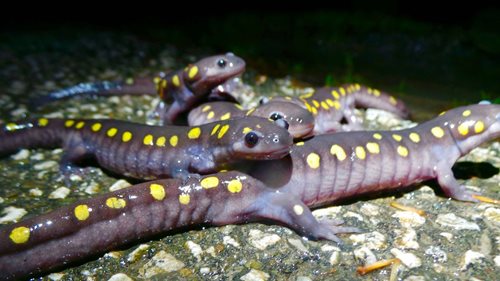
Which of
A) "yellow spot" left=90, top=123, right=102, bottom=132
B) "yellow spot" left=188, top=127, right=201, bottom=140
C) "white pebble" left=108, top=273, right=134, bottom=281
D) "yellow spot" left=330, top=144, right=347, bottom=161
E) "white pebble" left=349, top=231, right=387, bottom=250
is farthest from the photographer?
"yellow spot" left=90, top=123, right=102, bottom=132

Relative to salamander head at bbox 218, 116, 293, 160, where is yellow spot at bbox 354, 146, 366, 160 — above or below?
below

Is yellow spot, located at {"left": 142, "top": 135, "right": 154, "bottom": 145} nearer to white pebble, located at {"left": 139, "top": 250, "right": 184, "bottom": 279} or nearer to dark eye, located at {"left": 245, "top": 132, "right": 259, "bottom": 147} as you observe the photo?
dark eye, located at {"left": 245, "top": 132, "right": 259, "bottom": 147}

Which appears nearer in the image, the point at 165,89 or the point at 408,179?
the point at 408,179

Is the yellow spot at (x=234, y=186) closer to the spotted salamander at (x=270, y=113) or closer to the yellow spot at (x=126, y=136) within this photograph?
the spotted salamander at (x=270, y=113)

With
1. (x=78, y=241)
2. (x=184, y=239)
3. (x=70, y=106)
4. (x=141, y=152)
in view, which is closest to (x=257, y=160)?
(x=184, y=239)

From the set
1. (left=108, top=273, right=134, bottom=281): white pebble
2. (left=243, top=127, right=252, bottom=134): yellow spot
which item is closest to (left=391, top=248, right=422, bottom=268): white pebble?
(left=243, top=127, right=252, bottom=134): yellow spot

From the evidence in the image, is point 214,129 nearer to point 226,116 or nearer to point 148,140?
point 148,140

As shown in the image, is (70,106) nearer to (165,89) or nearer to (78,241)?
(165,89)
